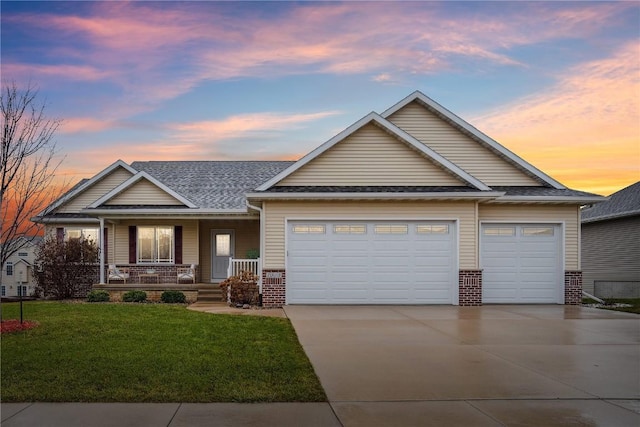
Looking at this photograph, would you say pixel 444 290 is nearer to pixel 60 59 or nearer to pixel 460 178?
pixel 460 178

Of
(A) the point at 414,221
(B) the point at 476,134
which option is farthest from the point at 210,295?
(B) the point at 476,134

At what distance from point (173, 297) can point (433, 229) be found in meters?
9.70

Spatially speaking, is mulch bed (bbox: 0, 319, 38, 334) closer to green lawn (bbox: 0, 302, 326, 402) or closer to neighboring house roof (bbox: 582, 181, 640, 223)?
green lawn (bbox: 0, 302, 326, 402)

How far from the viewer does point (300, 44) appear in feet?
58.0

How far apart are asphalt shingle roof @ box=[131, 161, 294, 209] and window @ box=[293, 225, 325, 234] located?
540 centimetres

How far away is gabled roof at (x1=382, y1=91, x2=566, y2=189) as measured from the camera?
1948 cm

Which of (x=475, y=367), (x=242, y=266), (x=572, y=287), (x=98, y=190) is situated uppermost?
(x=98, y=190)

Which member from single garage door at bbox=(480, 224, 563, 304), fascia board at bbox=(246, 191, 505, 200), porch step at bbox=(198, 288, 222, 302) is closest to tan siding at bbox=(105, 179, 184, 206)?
porch step at bbox=(198, 288, 222, 302)

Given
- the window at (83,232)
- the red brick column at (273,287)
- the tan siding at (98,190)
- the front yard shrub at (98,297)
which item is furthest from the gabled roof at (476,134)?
the window at (83,232)

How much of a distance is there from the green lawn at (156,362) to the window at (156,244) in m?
8.81

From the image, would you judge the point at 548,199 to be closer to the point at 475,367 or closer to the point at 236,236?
the point at 475,367

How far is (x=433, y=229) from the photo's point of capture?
17.5 m

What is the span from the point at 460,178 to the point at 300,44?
6.84 metres

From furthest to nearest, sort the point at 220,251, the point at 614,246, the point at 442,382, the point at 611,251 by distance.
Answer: the point at 611,251, the point at 614,246, the point at 220,251, the point at 442,382
